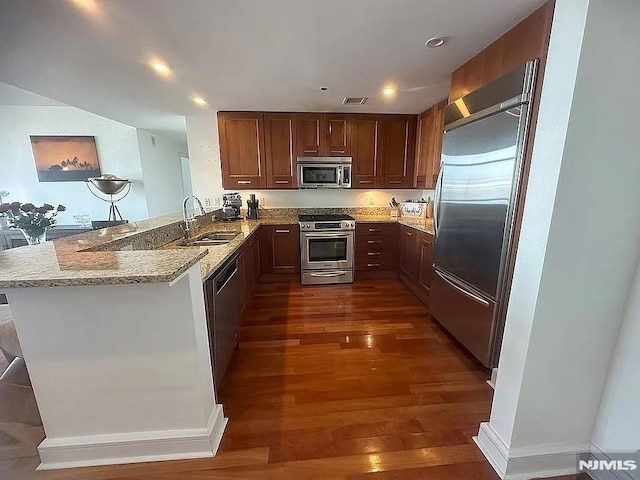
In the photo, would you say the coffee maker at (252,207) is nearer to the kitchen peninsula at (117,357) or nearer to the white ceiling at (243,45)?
the white ceiling at (243,45)

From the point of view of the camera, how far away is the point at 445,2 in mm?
1417

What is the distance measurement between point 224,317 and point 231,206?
2264mm

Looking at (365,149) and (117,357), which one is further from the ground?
(365,149)

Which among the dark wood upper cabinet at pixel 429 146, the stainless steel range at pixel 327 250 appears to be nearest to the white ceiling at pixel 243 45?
the dark wood upper cabinet at pixel 429 146

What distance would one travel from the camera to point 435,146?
10.7ft

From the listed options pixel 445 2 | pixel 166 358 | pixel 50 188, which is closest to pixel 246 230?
pixel 166 358

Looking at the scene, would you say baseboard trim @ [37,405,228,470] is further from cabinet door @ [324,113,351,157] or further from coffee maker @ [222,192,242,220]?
cabinet door @ [324,113,351,157]

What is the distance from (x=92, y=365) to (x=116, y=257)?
0.51m

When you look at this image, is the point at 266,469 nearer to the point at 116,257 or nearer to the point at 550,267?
the point at 116,257

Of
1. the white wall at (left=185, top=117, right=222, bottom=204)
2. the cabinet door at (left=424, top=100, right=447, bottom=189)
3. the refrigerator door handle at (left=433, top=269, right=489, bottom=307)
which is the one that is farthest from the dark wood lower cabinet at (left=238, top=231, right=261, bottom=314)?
the cabinet door at (left=424, top=100, right=447, bottom=189)

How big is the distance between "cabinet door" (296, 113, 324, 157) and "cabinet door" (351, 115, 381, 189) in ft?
1.53

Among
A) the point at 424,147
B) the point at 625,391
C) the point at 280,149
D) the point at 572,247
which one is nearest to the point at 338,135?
the point at 280,149

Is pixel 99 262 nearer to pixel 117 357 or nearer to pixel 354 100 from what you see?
pixel 117 357

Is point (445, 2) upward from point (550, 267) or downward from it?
upward
